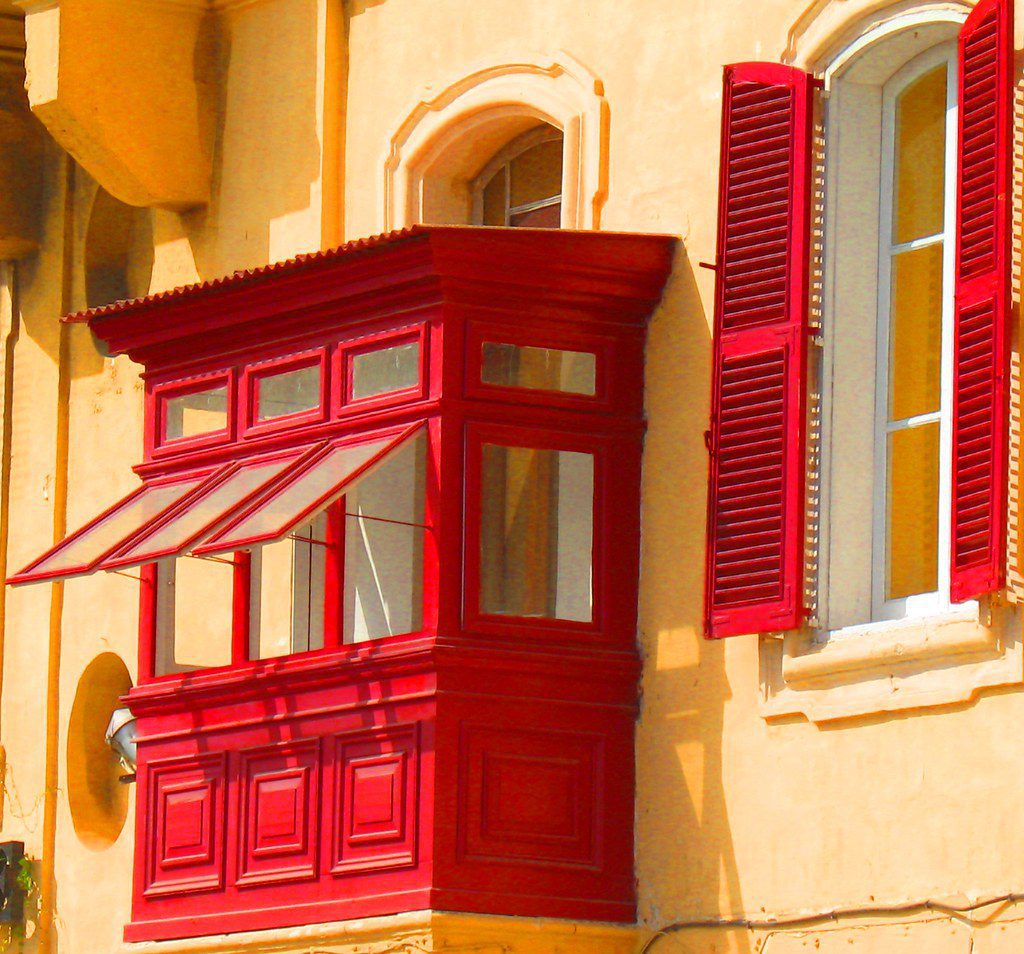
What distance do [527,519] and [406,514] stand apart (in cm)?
77

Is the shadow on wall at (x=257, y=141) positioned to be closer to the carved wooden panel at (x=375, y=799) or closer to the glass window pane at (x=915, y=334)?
the carved wooden panel at (x=375, y=799)

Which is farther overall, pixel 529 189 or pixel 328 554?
pixel 529 189

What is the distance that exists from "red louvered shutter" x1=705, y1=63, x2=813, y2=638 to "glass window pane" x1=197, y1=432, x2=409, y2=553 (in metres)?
1.41

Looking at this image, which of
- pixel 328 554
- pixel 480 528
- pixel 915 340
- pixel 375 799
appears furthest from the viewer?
pixel 328 554

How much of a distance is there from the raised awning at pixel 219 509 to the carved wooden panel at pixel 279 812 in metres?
0.97

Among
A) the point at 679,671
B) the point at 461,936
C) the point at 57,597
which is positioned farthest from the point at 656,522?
the point at 57,597

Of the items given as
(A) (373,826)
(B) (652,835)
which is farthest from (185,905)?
(B) (652,835)

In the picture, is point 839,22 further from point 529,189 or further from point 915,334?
point 529,189

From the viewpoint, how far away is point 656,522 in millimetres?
12953

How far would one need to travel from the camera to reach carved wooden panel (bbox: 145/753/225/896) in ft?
44.0

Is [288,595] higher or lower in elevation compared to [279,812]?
higher

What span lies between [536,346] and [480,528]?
0.81 meters

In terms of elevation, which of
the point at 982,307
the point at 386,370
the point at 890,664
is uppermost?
the point at 386,370

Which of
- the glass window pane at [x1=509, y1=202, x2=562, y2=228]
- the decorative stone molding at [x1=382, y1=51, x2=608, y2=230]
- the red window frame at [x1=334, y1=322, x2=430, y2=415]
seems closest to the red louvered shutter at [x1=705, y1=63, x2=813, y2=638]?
the decorative stone molding at [x1=382, y1=51, x2=608, y2=230]
